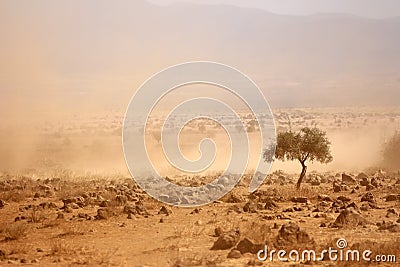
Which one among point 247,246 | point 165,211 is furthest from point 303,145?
point 247,246

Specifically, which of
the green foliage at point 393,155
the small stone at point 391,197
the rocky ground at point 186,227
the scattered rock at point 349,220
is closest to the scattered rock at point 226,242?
the rocky ground at point 186,227

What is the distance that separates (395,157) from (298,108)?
45.1 meters

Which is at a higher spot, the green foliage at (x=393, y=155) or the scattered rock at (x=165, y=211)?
the green foliage at (x=393, y=155)

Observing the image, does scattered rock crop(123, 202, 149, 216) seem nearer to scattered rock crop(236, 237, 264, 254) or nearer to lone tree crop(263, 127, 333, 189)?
scattered rock crop(236, 237, 264, 254)

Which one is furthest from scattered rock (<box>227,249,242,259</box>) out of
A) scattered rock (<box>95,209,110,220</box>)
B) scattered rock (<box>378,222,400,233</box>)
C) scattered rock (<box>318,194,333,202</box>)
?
scattered rock (<box>318,194,333,202</box>)

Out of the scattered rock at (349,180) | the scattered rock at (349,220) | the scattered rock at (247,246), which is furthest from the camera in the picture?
the scattered rock at (349,180)

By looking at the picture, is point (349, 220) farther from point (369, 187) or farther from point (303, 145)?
point (303, 145)

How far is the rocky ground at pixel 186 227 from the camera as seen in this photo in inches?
474

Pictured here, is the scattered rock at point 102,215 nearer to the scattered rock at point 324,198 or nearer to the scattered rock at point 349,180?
the scattered rock at point 324,198

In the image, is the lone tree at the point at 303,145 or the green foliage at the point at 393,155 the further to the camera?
the green foliage at the point at 393,155

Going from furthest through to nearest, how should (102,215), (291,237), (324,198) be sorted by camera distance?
1. (324,198)
2. (102,215)
3. (291,237)

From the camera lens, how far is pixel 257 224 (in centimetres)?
1463

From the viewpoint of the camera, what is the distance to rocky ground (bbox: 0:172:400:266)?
12.0 meters

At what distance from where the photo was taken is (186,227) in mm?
15477
